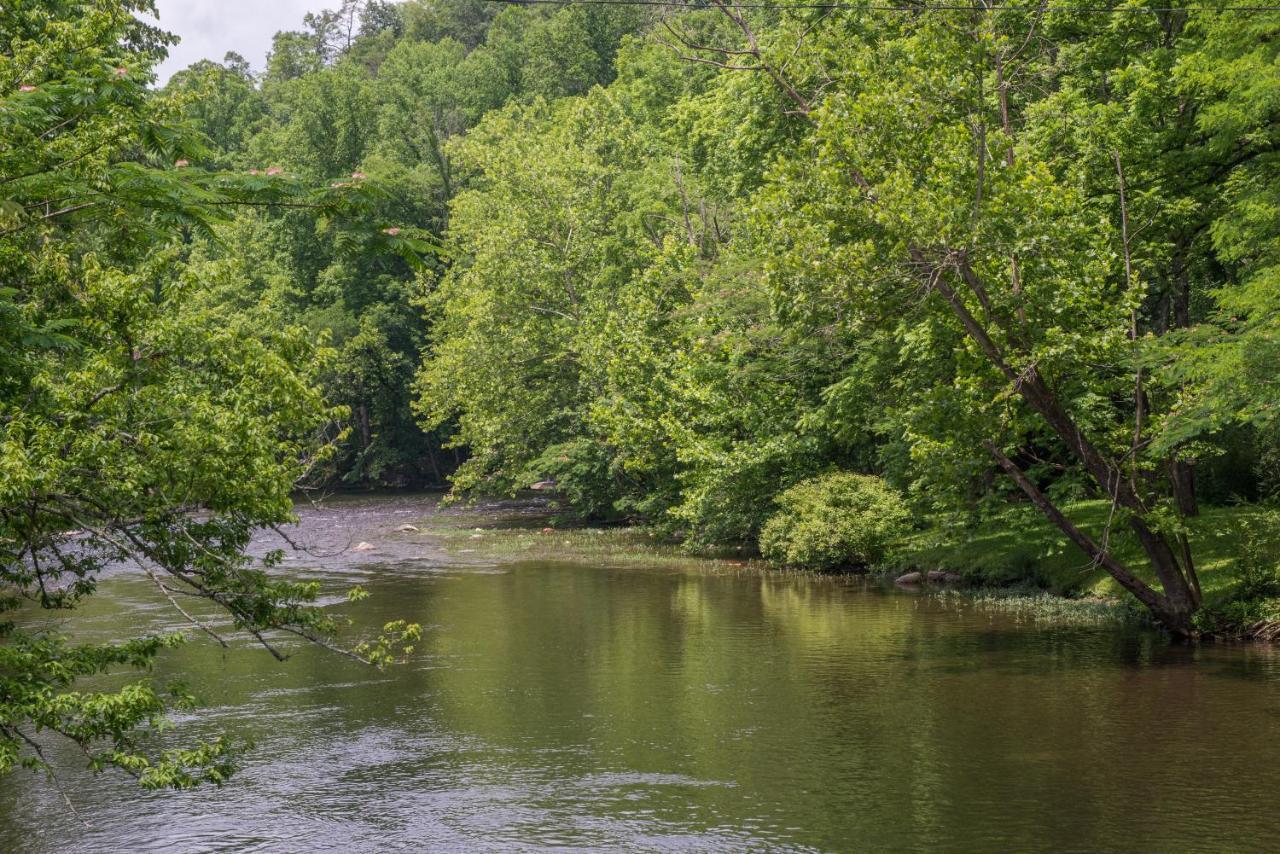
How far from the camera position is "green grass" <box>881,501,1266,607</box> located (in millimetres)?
20906

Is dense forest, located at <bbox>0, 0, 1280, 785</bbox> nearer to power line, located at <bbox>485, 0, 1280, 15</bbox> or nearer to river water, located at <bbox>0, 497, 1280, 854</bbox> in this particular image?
power line, located at <bbox>485, 0, 1280, 15</bbox>

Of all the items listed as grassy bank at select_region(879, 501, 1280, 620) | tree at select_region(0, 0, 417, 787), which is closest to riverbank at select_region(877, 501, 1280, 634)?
grassy bank at select_region(879, 501, 1280, 620)

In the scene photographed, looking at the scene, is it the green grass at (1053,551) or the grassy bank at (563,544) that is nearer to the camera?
the green grass at (1053,551)

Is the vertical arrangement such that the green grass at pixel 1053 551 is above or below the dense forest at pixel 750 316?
below

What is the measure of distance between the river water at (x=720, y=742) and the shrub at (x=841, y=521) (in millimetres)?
5229

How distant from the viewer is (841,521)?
29.1 meters

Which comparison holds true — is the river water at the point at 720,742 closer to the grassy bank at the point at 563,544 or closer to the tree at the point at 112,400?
the tree at the point at 112,400

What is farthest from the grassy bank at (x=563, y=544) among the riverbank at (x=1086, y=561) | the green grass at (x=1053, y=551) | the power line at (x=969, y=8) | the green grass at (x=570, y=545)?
the power line at (x=969, y=8)

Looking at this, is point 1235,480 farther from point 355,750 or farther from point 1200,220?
point 355,750

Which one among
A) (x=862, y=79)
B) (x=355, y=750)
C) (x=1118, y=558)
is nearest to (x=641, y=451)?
(x=1118, y=558)

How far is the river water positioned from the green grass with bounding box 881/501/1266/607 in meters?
1.87

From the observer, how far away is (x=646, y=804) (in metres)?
12.7

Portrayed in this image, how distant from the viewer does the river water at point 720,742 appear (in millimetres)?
11875

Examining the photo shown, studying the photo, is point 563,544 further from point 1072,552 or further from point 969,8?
point 969,8
